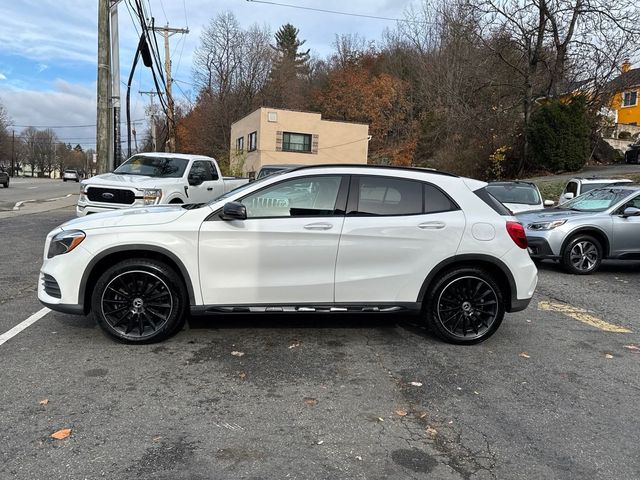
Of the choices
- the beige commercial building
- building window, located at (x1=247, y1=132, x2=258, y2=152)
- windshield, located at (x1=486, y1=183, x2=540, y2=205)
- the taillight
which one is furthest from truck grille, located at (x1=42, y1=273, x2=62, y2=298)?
building window, located at (x1=247, y1=132, x2=258, y2=152)

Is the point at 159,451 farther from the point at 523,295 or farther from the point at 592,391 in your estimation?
the point at 523,295

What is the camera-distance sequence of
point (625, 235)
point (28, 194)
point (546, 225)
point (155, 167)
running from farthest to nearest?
1. point (28, 194)
2. point (155, 167)
3. point (546, 225)
4. point (625, 235)

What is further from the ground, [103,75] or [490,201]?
[103,75]

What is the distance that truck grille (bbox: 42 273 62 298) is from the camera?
468 centimetres

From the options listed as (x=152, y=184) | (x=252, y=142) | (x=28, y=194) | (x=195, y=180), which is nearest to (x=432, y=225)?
(x=152, y=184)

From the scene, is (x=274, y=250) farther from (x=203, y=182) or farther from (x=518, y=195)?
(x=518, y=195)

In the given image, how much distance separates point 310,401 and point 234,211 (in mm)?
1781

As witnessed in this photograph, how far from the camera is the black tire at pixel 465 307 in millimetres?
5066

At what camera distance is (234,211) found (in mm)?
4594

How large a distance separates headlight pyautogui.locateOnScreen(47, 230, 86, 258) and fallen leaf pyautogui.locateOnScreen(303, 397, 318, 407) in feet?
8.19

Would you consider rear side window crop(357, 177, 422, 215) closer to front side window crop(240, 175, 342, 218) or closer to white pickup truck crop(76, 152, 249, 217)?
front side window crop(240, 175, 342, 218)

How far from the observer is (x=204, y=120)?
56.0 meters

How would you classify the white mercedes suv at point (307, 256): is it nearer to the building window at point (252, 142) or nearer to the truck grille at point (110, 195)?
the truck grille at point (110, 195)

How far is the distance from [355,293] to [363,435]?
5.67 ft
